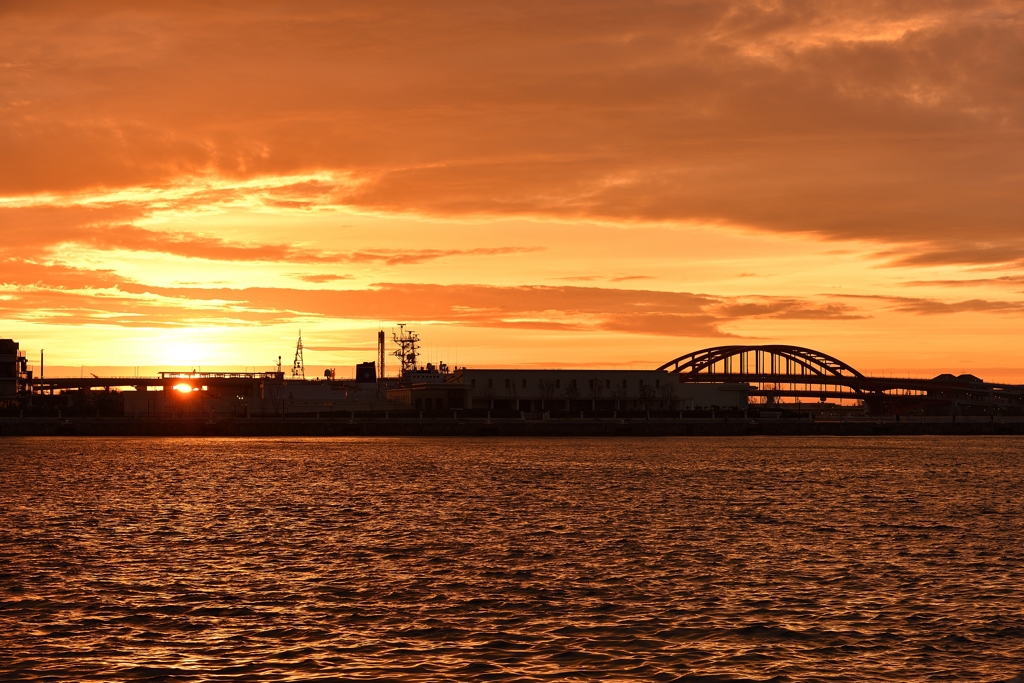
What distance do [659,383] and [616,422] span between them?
42026 mm

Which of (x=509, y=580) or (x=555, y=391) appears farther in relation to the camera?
(x=555, y=391)

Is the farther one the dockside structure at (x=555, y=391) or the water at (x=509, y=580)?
the dockside structure at (x=555, y=391)

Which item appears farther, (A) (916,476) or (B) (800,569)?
(A) (916,476)

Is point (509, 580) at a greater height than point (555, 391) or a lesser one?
lesser

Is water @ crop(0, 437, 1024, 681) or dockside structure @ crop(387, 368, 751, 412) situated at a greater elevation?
dockside structure @ crop(387, 368, 751, 412)

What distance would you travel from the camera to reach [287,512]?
4772 cm

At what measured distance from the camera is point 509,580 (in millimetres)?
29328

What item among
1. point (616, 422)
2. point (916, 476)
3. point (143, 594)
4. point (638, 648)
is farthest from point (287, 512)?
point (616, 422)

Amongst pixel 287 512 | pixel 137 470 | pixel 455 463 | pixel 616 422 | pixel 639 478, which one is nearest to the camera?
pixel 287 512

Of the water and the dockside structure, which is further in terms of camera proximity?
the dockside structure

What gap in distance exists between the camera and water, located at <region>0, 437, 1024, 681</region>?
20.1 m

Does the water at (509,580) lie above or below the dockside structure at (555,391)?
below

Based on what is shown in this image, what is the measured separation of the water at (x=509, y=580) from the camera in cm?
2014

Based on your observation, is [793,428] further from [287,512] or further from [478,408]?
[287,512]
